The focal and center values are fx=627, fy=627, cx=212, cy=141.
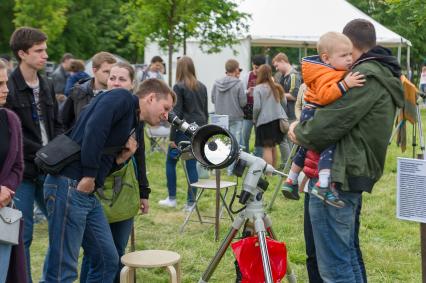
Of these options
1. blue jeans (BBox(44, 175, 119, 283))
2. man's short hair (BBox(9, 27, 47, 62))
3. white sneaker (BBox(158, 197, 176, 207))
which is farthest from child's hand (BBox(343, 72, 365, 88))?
white sneaker (BBox(158, 197, 176, 207))

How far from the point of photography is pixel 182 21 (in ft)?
40.2

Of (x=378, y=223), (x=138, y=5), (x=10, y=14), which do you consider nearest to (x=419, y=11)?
(x=378, y=223)

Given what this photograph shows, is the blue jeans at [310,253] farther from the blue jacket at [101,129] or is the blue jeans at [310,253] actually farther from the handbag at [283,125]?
the handbag at [283,125]

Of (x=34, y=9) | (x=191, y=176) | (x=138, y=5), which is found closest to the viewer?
(x=191, y=176)

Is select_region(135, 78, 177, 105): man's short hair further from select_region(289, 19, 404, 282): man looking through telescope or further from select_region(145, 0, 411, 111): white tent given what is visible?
select_region(145, 0, 411, 111): white tent

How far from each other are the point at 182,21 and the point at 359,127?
961 centimetres

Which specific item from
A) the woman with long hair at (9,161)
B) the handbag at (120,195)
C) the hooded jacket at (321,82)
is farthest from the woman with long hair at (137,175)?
the hooded jacket at (321,82)

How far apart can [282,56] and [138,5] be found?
12.4 feet

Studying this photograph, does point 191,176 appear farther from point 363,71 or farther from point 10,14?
point 10,14

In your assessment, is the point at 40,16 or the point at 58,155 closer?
the point at 58,155

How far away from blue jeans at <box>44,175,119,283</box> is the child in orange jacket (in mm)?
1271

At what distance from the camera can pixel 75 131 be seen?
11.4ft

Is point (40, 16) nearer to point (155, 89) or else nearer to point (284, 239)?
point (284, 239)

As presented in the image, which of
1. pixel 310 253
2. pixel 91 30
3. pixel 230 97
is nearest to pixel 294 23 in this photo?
pixel 230 97
